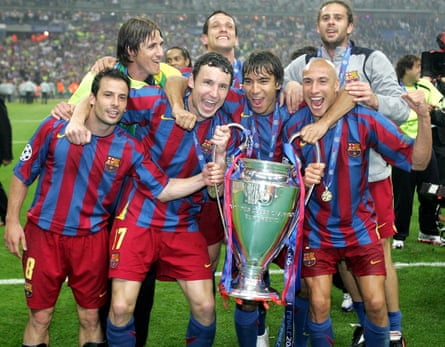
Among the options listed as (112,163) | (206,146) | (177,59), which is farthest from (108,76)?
(177,59)

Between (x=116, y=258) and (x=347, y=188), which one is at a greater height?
(x=347, y=188)

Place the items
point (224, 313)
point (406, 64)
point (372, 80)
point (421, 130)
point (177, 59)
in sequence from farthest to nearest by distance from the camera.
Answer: point (406, 64) → point (177, 59) → point (224, 313) → point (372, 80) → point (421, 130)

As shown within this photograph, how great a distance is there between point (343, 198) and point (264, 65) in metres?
0.74

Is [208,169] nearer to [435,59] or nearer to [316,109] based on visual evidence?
[316,109]

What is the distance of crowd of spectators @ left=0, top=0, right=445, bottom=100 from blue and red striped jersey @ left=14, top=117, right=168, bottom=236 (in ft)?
114

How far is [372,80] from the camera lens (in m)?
3.89

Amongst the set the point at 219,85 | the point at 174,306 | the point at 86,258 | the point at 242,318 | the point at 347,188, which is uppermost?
the point at 219,85

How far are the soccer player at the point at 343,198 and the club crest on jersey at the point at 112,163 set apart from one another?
83 cm

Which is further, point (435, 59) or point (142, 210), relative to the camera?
point (435, 59)

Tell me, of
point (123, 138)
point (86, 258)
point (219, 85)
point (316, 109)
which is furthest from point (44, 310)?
point (316, 109)

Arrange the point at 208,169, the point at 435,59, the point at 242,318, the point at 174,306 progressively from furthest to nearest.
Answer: the point at 435,59
the point at 174,306
the point at 242,318
the point at 208,169

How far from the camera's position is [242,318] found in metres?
3.67

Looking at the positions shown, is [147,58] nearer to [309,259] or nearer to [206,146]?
[206,146]

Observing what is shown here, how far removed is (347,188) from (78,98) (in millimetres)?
1438
